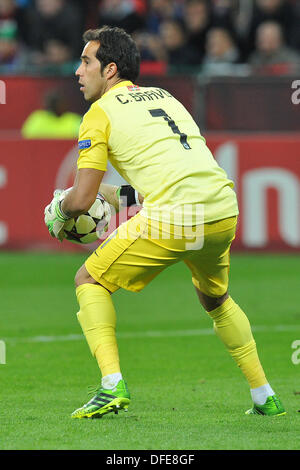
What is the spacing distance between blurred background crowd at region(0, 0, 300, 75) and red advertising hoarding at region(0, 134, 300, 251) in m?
1.55

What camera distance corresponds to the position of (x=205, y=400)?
6.50 m

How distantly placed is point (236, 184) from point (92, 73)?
780 cm

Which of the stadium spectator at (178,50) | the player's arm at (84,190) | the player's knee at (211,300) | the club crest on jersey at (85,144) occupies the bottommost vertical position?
the player's knee at (211,300)

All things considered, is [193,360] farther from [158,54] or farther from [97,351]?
[158,54]

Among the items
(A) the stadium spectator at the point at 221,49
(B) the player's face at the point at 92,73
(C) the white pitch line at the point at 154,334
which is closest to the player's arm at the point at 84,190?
(B) the player's face at the point at 92,73

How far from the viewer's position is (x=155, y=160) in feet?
18.6

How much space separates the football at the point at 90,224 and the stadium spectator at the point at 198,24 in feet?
36.6

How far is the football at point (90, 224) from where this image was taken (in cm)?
600

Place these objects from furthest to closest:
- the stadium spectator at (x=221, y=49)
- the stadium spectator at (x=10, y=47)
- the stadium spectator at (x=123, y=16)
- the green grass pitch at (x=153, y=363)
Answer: the stadium spectator at (x=123, y=16) → the stadium spectator at (x=10, y=47) → the stadium spectator at (x=221, y=49) → the green grass pitch at (x=153, y=363)

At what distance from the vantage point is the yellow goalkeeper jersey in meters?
5.64

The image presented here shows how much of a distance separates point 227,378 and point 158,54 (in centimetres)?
974

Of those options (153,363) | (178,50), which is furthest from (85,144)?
(178,50)

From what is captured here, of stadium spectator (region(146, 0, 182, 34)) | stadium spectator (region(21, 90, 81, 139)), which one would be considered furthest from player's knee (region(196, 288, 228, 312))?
stadium spectator (region(146, 0, 182, 34))

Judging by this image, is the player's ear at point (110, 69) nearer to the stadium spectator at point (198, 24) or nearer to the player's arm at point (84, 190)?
the player's arm at point (84, 190)
